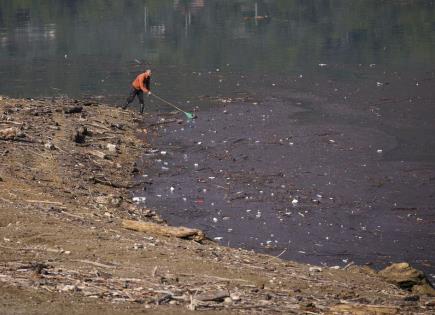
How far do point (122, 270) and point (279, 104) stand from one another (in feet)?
52.8

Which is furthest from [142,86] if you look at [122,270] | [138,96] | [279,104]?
[122,270]

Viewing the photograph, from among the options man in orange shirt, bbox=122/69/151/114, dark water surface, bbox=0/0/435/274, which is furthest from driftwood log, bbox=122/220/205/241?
man in orange shirt, bbox=122/69/151/114

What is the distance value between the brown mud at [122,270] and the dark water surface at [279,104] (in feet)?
5.77

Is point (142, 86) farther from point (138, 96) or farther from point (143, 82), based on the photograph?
point (138, 96)

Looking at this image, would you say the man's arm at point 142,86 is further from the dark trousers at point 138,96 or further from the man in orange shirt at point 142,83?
the dark trousers at point 138,96

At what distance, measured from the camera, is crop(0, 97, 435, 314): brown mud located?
28.9ft

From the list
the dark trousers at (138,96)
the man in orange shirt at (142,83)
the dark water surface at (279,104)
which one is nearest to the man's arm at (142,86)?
the man in orange shirt at (142,83)

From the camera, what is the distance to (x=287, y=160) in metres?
19.4

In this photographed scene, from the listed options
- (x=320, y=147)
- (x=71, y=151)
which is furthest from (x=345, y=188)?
(x=71, y=151)

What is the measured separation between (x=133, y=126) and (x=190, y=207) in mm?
7294

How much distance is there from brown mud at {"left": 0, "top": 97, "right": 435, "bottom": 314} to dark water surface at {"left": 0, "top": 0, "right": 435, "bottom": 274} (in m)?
1.76

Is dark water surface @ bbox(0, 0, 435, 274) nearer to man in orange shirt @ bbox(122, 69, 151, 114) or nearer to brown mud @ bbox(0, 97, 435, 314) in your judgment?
man in orange shirt @ bbox(122, 69, 151, 114)

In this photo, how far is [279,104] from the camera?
25594mm

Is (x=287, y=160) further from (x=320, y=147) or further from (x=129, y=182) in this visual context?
(x=129, y=182)
